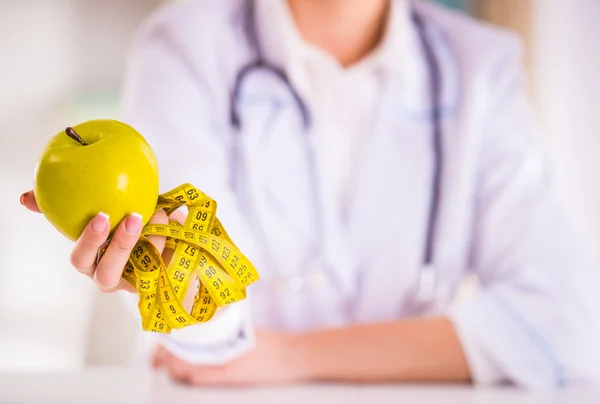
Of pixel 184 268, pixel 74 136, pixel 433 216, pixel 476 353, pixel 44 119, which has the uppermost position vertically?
pixel 74 136

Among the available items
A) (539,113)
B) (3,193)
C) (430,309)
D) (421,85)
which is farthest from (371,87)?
(3,193)

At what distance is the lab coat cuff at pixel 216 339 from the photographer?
0.99m

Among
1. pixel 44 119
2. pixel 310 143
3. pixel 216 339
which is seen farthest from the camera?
pixel 44 119

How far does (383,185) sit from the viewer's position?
128cm

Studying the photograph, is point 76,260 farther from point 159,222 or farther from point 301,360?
point 301,360

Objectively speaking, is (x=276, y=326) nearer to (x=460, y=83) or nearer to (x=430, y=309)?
(x=430, y=309)

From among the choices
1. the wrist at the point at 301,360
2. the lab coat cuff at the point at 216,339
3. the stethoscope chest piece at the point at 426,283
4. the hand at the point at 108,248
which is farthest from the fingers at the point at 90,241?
the stethoscope chest piece at the point at 426,283

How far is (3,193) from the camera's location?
10.9ft

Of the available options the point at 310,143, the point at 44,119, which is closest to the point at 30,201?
the point at 310,143

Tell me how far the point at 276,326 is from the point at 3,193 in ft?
7.96

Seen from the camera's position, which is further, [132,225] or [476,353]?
[476,353]

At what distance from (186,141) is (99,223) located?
1.69ft

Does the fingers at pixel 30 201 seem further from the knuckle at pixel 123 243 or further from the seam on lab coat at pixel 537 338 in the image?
the seam on lab coat at pixel 537 338

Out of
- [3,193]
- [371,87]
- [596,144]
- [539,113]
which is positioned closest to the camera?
[371,87]
